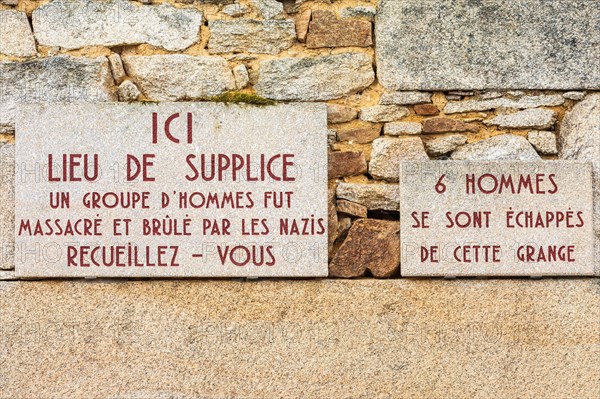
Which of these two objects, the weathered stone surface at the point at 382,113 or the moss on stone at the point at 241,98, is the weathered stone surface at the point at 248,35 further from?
the weathered stone surface at the point at 382,113

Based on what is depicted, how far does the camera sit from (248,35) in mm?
3658

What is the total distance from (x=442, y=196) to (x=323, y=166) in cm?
54

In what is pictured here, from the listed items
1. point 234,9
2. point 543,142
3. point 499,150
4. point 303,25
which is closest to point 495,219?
point 499,150

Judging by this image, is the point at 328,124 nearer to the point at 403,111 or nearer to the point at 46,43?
the point at 403,111

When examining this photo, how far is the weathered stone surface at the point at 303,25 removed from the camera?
3660mm

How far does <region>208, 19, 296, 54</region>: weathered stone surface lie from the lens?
3652 millimetres

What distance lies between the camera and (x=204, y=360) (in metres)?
3.52

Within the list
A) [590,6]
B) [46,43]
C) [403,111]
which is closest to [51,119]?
[46,43]

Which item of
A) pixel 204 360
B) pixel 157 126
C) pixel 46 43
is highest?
pixel 46 43

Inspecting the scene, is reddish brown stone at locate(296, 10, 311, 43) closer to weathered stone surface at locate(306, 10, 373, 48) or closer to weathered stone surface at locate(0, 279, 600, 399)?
weathered stone surface at locate(306, 10, 373, 48)

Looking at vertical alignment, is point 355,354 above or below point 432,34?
below

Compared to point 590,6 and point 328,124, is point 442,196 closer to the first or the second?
point 328,124

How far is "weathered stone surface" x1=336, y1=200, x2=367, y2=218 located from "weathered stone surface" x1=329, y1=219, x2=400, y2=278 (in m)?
0.05

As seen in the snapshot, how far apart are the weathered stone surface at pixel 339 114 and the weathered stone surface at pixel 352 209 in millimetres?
365
